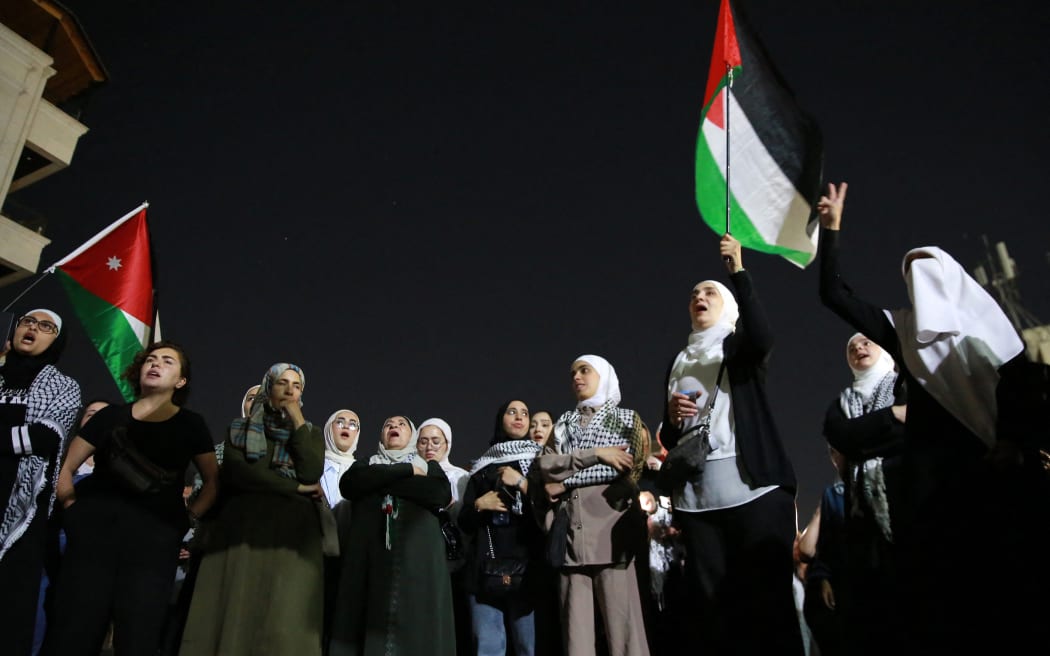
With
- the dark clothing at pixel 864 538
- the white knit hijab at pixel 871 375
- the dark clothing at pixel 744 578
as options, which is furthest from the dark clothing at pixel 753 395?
the white knit hijab at pixel 871 375

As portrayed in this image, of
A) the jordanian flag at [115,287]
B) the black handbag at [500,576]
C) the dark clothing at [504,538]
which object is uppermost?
the jordanian flag at [115,287]

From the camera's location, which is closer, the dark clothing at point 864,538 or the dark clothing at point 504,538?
the dark clothing at point 864,538

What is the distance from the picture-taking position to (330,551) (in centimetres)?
440

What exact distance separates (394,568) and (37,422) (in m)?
2.16

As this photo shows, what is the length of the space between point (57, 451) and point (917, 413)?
14.3 ft

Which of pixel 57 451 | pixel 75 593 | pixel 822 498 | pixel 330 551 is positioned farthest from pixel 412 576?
pixel 822 498

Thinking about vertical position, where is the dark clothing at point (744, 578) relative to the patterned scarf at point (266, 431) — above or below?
below

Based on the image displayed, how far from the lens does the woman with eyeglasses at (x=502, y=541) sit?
423 centimetres

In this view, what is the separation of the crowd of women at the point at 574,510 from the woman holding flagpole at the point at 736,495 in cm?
1

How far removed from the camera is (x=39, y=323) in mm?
4176

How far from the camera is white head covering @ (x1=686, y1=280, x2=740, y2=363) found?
3.57m

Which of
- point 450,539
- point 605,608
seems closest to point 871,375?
point 605,608

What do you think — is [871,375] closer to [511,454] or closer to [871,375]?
[871,375]

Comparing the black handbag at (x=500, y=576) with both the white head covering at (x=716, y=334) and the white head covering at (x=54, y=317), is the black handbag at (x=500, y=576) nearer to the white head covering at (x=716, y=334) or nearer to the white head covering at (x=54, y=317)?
the white head covering at (x=716, y=334)
